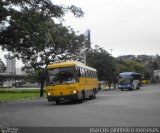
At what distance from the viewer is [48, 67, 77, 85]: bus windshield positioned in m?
28.3

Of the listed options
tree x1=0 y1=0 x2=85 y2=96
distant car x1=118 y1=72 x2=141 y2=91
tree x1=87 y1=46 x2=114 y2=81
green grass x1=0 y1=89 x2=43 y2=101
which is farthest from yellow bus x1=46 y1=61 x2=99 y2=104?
tree x1=87 y1=46 x2=114 y2=81

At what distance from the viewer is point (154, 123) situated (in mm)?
14742

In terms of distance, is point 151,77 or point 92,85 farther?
point 151,77

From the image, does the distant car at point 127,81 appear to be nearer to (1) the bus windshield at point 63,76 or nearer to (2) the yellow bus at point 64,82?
(2) the yellow bus at point 64,82

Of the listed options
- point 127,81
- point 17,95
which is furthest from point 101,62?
point 17,95

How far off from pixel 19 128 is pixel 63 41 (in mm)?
37400

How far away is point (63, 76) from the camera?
28438 millimetres

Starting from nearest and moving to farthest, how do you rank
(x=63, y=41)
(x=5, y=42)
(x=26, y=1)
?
(x=26, y=1) < (x=5, y=42) < (x=63, y=41)

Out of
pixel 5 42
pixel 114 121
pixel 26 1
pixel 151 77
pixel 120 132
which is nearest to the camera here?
pixel 120 132

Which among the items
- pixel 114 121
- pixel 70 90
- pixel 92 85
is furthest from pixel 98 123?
pixel 92 85

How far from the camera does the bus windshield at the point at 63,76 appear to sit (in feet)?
92.9

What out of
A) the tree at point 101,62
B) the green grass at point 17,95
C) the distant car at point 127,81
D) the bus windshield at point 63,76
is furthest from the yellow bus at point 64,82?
the tree at point 101,62

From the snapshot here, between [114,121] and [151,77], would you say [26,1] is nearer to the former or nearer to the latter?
[114,121]

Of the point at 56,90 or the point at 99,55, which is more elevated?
the point at 99,55
